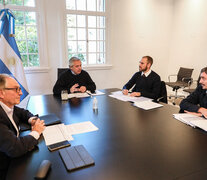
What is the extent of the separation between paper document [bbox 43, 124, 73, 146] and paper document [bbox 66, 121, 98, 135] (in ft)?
0.15

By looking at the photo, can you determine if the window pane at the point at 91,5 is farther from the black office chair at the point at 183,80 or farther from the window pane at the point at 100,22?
the black office chair at the point at 183,80

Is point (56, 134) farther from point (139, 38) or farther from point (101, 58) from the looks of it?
point (139, 38)

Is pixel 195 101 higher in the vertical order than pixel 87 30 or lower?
lower

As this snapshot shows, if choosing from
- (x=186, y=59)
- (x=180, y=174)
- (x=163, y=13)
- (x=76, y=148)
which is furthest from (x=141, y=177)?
(x=163, y=13)

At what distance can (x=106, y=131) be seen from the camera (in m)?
1.27

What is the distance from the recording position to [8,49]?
9.32 feet

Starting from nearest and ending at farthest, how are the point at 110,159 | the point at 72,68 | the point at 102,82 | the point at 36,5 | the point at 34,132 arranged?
the point at 110,159 → the point at 34,132 → the point at 72,68 → the point at 36,5 → the point at 102,82

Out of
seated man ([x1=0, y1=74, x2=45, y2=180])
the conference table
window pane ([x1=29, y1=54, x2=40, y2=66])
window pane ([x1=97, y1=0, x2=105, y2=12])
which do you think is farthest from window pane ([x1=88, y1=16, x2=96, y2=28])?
seated man ([x1=0, y1=74, x2=45, y2=180])

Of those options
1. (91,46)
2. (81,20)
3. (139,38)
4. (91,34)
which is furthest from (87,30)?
(139,38)

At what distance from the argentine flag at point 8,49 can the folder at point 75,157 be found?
2316 mm

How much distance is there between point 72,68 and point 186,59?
336cm

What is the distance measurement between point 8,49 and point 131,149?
2692 millimetres

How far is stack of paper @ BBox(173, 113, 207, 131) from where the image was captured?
132 centimetres

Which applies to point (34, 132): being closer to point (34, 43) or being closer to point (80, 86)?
point (80, 86)
